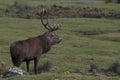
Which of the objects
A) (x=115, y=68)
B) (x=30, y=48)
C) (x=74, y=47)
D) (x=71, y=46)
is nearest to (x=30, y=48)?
(x=30, y=48)

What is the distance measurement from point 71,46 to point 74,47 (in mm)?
514

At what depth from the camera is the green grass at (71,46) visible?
20.9m

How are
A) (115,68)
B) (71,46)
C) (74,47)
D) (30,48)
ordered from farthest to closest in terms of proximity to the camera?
(71,46) < (74,47) < (115,68) < (30,48)

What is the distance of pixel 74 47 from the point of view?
28.4 metres

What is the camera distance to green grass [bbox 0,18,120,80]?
20.9 meters

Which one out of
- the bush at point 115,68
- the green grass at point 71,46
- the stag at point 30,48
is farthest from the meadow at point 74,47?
the bush at point 115,68

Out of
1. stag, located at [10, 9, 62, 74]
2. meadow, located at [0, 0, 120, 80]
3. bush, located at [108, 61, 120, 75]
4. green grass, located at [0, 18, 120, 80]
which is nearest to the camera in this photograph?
stag, located at [10, 9, 62, 74]

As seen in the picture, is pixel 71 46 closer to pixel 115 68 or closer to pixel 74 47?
pixel 74 47

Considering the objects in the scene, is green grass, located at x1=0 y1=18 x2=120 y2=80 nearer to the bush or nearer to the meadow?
the meadow

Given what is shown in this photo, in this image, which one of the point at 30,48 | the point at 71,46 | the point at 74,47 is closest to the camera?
the point at 30,48

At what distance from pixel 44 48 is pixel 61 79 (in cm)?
449

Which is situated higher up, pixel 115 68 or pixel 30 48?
pixel 30 48

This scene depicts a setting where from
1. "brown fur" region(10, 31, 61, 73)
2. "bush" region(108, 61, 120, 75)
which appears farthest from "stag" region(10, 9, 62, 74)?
"bush" region(108, 61, 120, 75)

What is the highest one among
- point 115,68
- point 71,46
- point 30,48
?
point 30,48
